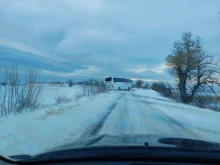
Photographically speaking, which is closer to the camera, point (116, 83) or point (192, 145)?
point (192, 145)

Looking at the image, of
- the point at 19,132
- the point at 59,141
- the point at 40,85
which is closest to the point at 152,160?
the point at 59,141

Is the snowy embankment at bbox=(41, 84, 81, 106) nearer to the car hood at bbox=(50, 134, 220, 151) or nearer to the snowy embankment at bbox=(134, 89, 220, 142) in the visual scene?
the snowy embankment at bbox=(134, 89, 220, 142)

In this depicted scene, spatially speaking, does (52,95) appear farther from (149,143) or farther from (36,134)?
(149,143)

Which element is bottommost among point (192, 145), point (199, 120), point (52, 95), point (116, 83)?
point (199, 120)

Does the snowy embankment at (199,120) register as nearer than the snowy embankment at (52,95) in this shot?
Yes

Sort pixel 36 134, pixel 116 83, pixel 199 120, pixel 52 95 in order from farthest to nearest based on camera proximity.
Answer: pixel 116 83, pixel 52 95, pixel 199 120, pixel 36 134

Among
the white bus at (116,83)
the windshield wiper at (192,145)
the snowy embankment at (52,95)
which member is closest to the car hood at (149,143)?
the windshield wiper at (192,145)

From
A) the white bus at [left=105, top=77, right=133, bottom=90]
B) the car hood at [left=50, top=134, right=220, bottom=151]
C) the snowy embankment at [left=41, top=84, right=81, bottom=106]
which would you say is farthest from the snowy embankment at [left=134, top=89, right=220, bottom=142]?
the white bus at [left=105, top=77, right=133, bottom=90]

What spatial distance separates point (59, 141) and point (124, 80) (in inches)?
2466

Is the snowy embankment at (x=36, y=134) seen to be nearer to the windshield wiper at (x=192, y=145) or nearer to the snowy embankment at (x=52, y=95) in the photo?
the windshield wiper at (x=192, y=145)

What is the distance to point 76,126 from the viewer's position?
36.4 feet

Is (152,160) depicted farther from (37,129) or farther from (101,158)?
(37,129)

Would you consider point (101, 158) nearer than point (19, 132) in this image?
Yes

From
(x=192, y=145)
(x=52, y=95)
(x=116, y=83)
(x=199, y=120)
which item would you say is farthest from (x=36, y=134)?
(x=116, y=83)
